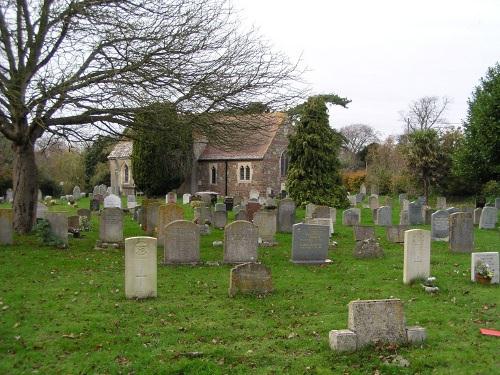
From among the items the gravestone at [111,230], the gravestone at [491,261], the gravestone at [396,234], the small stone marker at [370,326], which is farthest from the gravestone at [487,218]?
the small stone marker at [370,326]

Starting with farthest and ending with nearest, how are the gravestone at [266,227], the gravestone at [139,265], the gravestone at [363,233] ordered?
the gravestone at [266,227] → the gravestone at [363,233] → the gravestone at [139,265]

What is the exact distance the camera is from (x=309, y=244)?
13227 mm

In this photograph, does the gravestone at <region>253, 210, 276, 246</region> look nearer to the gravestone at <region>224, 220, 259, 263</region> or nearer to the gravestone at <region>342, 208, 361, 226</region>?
the gravestone at <region>224, 220, 259, 263</region>

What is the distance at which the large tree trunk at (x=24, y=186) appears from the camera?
16.3 m

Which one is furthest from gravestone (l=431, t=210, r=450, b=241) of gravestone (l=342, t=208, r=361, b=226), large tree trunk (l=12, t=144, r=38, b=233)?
large tree trunk (l=12, t=144, r=38, b=233)

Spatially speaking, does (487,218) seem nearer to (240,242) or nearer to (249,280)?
(240,242)

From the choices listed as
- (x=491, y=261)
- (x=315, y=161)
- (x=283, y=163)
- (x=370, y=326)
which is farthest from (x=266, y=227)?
(x=283, y=163)

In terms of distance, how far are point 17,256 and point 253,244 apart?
19.7 ft

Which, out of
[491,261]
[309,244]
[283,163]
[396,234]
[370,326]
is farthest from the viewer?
[283,163]

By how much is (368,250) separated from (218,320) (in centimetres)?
686

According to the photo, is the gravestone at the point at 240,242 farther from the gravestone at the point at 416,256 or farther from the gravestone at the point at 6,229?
the gravestone at the point at 6,229

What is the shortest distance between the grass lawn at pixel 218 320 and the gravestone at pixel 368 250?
1.74 ft

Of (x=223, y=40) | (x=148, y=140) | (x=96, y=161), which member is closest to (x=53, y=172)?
(x=96, y=161)

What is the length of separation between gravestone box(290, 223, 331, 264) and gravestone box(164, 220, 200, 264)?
2480 millimetres
